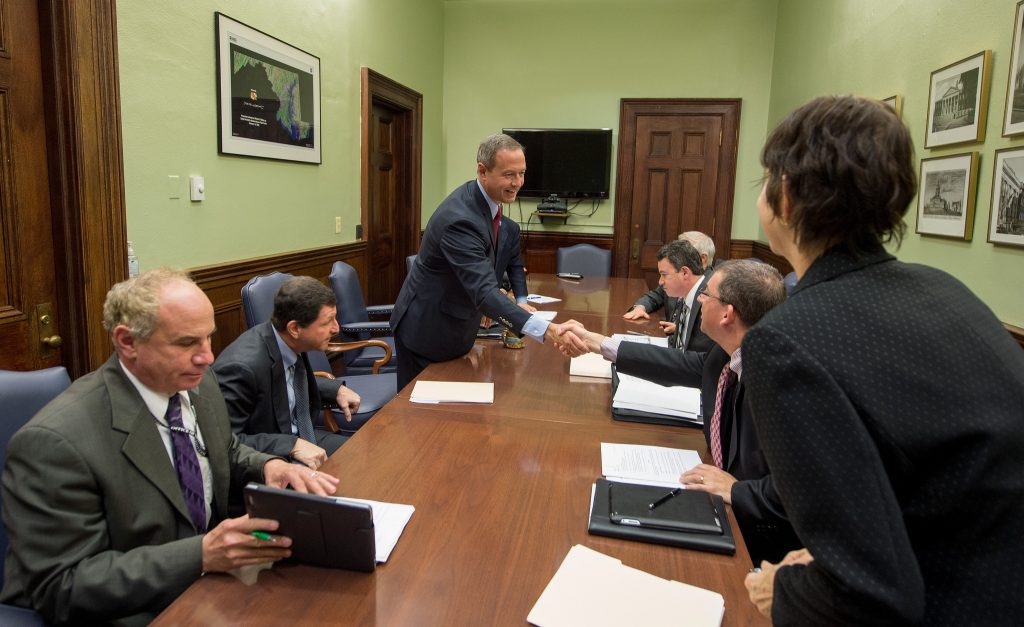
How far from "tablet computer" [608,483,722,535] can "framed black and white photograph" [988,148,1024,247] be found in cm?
180

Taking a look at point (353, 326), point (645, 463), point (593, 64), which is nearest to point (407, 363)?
point (353, 326)

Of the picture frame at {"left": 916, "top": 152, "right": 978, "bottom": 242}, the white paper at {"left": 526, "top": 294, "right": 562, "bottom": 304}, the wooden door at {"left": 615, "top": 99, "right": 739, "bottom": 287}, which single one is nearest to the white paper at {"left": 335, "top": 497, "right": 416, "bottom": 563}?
the picture frame at {"left": 916, "top": 152, "right": 978, "bottom": 242}

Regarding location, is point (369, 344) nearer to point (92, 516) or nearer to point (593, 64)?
point (92, 516)

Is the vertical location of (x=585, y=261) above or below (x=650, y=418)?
above

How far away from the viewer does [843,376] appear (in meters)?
0.73

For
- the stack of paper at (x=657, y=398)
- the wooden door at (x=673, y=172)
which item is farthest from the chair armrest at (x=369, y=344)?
the wooden door at (x=673, y=172)

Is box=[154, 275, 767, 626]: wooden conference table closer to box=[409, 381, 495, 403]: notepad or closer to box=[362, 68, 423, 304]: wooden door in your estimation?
box=[409, 381, 495, 403]: notepad

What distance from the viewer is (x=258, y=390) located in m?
2.00

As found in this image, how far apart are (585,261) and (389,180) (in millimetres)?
1858

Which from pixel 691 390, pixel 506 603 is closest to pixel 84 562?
pixel 506 603

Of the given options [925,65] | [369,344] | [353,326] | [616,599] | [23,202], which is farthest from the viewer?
[353,326]

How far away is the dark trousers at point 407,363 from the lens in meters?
2.81

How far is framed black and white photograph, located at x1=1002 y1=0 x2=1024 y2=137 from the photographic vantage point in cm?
234

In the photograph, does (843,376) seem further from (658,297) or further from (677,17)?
(677,17)
